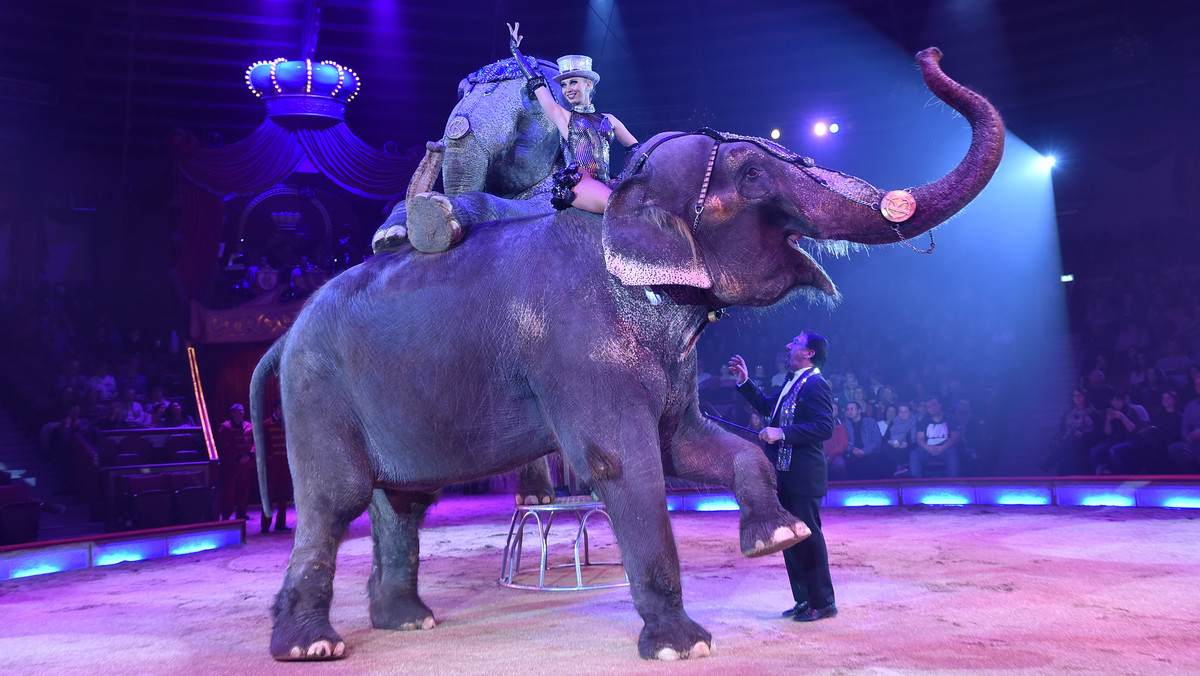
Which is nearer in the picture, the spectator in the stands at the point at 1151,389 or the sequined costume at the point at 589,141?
the sequined costume at the point at 589,141

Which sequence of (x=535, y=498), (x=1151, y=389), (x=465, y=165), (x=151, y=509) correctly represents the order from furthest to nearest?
1. (x=1151, y=389)
2. (x=151, y=509)
3. (x=535, y=498)
4. (x=465, y=165)

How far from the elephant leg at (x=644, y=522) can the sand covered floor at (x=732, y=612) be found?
111 mm

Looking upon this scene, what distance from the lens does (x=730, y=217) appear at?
11.3ft

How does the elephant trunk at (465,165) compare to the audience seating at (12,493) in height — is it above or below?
above

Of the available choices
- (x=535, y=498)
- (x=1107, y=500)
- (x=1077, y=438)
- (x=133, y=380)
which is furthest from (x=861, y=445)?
(x=133, y=380)

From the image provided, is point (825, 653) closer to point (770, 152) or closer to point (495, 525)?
point (770, 152)

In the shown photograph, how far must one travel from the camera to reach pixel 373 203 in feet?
58.1

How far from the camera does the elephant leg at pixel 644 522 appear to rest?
130 inches

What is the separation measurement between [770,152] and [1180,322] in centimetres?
1293

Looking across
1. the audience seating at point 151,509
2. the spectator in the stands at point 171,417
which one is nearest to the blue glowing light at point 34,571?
the audience seating at point 151,509

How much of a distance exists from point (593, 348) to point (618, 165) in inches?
549

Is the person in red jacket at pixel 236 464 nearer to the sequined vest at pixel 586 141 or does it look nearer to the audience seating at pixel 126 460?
the audience seating at pixel 126 460

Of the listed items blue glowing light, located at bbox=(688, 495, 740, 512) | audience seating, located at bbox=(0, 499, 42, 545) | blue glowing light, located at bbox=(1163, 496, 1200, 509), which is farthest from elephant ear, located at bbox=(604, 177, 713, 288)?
blue glowing light, located at bbox=(1163, 496, 1200, 509)

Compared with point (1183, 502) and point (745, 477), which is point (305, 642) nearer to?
point (745, 477)
